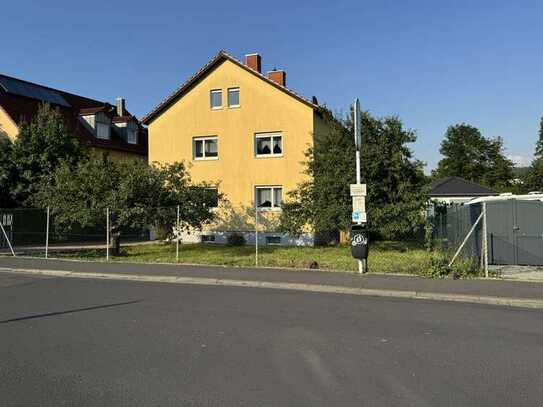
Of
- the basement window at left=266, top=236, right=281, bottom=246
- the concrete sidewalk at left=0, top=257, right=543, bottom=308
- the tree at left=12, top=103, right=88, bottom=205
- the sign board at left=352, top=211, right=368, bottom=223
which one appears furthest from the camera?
the tree at left=12, top=103, right=88, bottom=205

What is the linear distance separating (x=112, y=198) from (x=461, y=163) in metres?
83.8

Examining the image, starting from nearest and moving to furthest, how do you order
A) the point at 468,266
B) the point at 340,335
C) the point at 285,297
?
the point at 340,335
the point at 285,297
the point at 468,266

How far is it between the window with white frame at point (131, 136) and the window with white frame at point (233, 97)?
1544 cm

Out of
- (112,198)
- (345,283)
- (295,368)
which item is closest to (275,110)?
(112,198)

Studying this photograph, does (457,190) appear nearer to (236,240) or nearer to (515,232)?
(236,240)

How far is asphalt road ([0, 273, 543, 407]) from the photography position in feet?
15.6

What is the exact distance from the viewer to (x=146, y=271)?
14938mm

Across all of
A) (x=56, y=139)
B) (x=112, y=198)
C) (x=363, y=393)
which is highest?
(x=56, y=139)

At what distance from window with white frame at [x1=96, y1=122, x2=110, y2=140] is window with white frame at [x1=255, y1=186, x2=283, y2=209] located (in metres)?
16.2

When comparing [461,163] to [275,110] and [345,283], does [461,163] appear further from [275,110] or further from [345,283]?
[345,283]

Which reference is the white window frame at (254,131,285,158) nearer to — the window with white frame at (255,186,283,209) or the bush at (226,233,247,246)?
the window with white frame at (255,186,283,209)

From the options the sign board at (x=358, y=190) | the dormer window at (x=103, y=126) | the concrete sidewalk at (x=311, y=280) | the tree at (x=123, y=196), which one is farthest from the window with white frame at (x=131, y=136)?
the sign board at (x=358, y=190)

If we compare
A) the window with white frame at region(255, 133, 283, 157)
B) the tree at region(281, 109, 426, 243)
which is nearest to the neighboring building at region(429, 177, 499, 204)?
the window with white frame at region(255, 133, 283, 157)

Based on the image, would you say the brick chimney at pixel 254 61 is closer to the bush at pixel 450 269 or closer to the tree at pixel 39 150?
the tree at pixel 39 150
